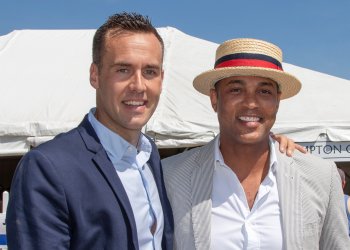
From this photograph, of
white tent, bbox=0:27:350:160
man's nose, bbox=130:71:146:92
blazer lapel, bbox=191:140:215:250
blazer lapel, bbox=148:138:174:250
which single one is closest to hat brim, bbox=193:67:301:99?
blazer lapel, bbox=191:140:215:250

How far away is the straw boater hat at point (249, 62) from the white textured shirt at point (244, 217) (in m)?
0.39

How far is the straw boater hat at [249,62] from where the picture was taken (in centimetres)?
238

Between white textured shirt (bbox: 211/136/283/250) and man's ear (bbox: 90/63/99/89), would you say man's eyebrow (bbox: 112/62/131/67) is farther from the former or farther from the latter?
white textured shirt (bbox: 211/136/283/250)

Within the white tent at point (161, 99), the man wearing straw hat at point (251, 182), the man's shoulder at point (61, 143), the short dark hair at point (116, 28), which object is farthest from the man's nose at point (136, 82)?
the white tent at point (161, 99)

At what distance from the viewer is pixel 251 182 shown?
2400 millimetres

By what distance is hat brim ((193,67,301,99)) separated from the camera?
237 centimetres

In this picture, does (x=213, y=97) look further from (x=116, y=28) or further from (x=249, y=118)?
(x=116, y=28)

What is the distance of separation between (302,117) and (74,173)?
392 cm

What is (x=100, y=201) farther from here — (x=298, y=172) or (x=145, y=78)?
(x=298, y=172)

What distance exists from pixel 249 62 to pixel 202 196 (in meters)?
0.64

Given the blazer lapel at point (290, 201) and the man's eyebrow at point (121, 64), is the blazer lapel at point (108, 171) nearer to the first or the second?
the man's eyebrow at point (121, 64)

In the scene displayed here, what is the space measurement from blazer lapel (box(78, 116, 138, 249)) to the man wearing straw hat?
0.58m

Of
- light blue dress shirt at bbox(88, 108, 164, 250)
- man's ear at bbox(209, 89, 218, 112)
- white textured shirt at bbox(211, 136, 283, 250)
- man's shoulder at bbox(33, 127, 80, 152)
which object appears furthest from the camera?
man's ear at bbox(209, 89, 218, 112)

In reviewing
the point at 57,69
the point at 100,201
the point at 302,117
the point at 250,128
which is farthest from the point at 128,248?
the point at 57,69
